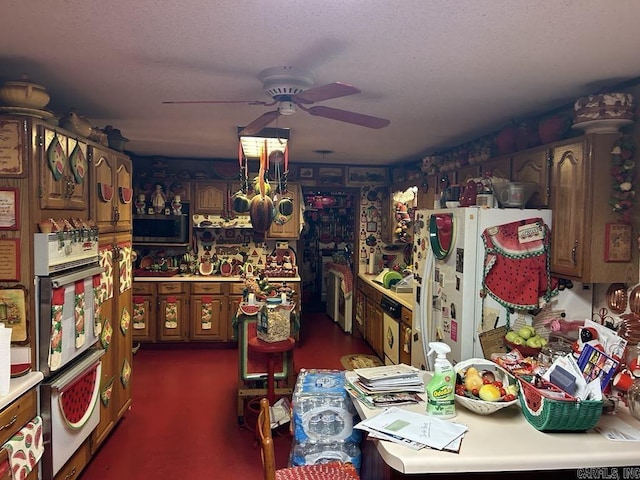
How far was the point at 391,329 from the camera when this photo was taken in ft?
14.9

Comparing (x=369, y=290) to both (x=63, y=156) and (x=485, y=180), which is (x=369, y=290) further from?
(x=63, y=156)

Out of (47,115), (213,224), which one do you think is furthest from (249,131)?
(213,224)

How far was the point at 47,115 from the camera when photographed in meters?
2.28

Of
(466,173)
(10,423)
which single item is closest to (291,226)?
(466,173)

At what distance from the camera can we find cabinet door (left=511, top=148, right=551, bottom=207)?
2.75m

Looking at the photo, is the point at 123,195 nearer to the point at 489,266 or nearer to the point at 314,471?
the point at 314,471

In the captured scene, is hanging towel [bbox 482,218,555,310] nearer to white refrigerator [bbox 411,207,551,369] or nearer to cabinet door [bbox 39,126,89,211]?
white refrigerator [bbox 411,207,551,369]

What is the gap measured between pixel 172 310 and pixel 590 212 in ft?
14.6

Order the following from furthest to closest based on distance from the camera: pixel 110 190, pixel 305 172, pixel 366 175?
pixel 366 175 → pixel 305 172 → pixel 110 190

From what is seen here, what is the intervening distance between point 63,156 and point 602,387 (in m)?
2.73

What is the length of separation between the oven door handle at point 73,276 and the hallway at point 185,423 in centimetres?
127

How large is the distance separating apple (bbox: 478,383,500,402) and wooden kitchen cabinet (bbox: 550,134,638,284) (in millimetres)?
1029

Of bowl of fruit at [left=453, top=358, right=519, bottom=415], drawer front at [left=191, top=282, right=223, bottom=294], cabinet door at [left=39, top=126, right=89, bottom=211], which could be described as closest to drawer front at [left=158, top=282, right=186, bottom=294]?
drawer front at [left=191, top=282, right=223, bottom=294]

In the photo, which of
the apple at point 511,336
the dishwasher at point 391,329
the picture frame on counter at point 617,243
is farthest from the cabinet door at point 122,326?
the picture frame on counter at point 617,243
